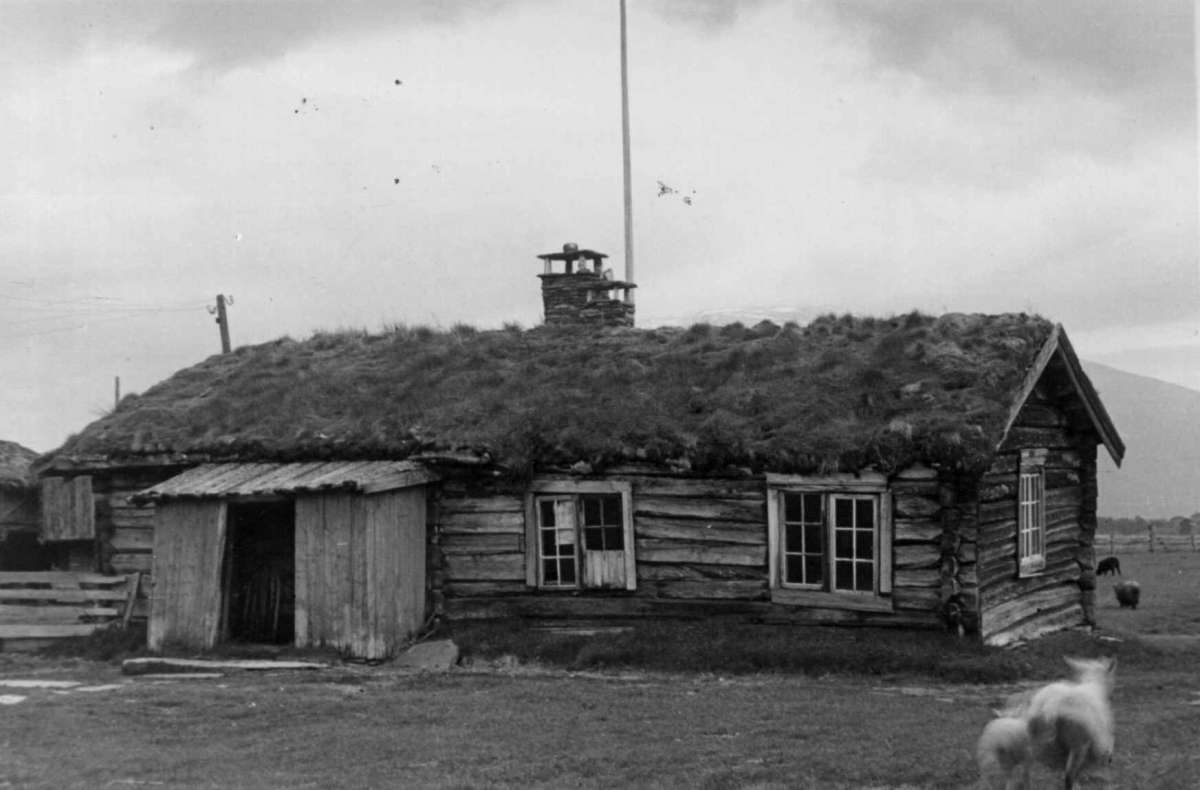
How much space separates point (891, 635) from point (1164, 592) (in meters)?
14.2

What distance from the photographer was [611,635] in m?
17.2

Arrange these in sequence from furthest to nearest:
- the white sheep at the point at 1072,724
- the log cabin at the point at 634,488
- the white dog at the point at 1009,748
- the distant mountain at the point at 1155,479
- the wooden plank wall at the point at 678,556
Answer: the distant mountain at the point at 1155,479, the log cabin at the point at 634,488, the wooden plank wall at the point at 678,556, the white dog at the point at 1009,748, the white sheep at the point at 1072,724

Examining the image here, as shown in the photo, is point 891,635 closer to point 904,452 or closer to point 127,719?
point 904,452

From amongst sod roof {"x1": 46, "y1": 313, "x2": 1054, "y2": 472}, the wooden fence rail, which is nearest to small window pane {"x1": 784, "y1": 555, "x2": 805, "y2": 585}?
sod roof {"x1": 46, "y1": 313, "x2": 1054, "y2": 472}

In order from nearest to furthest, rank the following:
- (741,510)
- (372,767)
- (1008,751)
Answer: (1008,751)
(372,767)
(741,510)

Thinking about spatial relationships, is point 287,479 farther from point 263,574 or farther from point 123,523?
point 123,523

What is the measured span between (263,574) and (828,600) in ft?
27.4

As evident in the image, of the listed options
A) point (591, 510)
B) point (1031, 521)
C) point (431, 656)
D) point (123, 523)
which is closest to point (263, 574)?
point (123, 523)

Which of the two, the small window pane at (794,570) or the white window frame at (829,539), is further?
the small window pane at (794,570)

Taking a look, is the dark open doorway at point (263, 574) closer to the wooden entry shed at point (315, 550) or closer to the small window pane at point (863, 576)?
the wooden entry shed at point (315, 550)

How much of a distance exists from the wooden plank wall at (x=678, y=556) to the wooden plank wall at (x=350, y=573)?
1.13 m

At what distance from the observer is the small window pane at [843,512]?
16.7m

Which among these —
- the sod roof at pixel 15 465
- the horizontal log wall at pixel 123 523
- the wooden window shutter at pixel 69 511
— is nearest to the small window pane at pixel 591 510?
the horizontal log wall at pixel 123 523

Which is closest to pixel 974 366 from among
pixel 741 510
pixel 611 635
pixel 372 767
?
pixel 741 510
